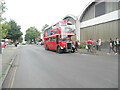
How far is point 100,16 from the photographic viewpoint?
26109 millimetres

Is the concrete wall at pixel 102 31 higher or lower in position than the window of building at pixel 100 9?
lower

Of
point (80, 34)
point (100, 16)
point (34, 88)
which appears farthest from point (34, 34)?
point (34, 88)

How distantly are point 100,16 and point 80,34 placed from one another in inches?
354

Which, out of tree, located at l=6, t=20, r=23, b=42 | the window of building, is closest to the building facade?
the window of building

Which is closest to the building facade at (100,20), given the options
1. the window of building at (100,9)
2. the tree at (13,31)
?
the window of building at (100,9)

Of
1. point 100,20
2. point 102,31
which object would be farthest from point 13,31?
point 102,31

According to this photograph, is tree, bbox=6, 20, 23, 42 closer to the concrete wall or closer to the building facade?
the building facade

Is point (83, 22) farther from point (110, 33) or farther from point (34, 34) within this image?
point (34, 34)

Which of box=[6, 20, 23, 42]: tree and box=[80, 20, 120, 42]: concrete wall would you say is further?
box=[6, 20, 23, 42]: tree

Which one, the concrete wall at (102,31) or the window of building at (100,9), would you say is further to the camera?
the window of building at (100,9)

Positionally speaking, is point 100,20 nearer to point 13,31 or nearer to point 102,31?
point 102,31

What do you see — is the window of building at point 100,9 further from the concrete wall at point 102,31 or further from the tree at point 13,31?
the tree at point 13,31

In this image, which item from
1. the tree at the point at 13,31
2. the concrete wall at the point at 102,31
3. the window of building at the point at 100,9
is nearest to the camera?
the concrete wall at the point at 102,31

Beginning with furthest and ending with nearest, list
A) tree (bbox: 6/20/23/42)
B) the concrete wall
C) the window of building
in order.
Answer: tree (bbox: 6/20/23/42) → the window of building → the concrete wall
